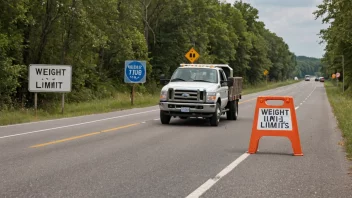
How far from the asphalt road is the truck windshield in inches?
141

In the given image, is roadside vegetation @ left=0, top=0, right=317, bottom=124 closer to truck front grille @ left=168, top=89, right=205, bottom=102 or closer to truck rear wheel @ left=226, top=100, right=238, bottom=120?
truck front grille @ left=168, top=89, right=205, bottom=102

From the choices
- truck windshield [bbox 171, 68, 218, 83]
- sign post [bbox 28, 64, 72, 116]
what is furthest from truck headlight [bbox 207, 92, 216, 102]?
sign post [bbox 28, 64, 72, 116]

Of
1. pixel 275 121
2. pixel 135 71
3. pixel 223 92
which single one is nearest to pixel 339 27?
pixel 135 71

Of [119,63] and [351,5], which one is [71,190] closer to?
[351,5]

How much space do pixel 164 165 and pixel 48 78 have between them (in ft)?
47.4

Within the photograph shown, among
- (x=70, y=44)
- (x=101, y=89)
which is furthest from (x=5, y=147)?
(x=101, y=89)

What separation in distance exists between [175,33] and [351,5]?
863 inches

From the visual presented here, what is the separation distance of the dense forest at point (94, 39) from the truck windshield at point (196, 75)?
29.1 feet

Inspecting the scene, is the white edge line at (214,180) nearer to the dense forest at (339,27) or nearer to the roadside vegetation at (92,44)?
the roadside vegetation at (92,44)

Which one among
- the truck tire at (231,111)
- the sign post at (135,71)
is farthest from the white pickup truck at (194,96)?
the sign post at (135,71)

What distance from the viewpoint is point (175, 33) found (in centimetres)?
4872

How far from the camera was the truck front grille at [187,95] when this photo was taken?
17078 mm

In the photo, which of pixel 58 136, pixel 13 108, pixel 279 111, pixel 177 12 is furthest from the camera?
pixel 177 12

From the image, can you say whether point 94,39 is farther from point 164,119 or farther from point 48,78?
point 164,119
